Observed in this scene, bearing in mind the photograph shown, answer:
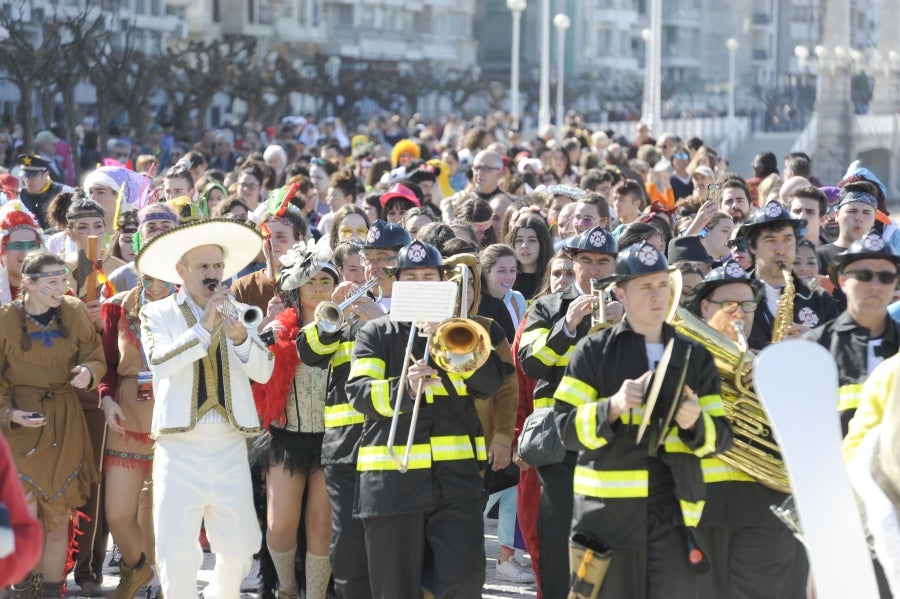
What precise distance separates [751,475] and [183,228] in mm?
2581

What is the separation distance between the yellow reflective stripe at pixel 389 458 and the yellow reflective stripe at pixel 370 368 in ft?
0.97

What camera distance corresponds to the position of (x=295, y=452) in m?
8.28

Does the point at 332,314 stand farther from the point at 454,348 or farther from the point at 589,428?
the point at 589,428

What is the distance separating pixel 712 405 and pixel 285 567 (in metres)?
2.57

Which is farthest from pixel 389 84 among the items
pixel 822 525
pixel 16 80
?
pixel 822 525

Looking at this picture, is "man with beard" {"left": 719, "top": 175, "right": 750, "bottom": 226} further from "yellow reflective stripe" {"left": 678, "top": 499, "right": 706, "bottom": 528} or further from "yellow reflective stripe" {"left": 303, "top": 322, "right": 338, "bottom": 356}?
"yellow reflective stripe" {"left": 678, "top": 499, "right": 706, "bottom": 528}

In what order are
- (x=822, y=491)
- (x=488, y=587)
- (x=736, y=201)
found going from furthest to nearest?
(x=736, y=201) → (x=488, y=587) → (x=822, y=491)

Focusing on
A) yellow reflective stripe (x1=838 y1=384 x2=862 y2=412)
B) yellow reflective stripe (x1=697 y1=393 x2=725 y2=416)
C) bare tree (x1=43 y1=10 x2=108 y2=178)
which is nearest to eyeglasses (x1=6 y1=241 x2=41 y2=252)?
yellow reflective stripe (x1=697 y1=393 x2=725 y2=416)

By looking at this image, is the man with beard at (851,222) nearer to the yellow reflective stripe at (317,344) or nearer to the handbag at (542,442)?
the handbag at (542,442)

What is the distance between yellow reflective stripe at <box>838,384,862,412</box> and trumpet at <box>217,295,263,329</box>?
2430 millimetres

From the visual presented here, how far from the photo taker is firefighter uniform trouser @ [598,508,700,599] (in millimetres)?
6555

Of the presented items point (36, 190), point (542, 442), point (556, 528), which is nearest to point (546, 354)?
point (542, 442)

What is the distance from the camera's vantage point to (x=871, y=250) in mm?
6766

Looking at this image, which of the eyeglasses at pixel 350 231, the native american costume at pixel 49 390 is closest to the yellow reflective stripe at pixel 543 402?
the native american costume at pixel 49 390
